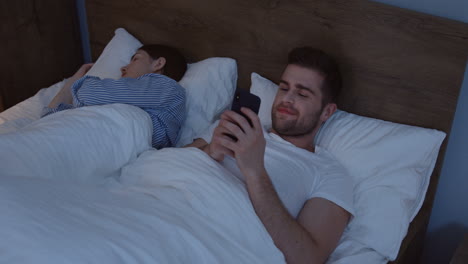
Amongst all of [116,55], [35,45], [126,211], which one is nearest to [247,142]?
[126,211]

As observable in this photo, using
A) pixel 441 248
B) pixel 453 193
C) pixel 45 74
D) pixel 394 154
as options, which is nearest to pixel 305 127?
→ pixel 394 154

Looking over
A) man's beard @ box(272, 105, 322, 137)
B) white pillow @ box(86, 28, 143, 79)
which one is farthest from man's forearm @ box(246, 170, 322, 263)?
white pillow @ box(86, 28, 143, 79)

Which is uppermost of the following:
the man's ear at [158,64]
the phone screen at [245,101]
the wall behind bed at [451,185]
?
the man's ear at [158,64]

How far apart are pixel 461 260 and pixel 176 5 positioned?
1384mm

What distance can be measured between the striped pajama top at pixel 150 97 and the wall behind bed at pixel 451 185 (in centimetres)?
78

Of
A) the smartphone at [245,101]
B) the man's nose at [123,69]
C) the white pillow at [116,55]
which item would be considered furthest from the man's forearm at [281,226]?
the white pillow at [116,55]

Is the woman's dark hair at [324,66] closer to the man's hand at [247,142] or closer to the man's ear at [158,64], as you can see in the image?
the man's hand at [247,142]

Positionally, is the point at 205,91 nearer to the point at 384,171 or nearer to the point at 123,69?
the point at 123,69

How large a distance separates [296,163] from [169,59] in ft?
2.44

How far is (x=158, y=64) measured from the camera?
1.82 metres

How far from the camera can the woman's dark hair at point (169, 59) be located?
183 centimetres

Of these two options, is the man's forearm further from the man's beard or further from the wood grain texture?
the wood grain texture

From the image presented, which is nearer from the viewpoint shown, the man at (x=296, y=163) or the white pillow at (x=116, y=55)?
the man at (x=296, y=163)

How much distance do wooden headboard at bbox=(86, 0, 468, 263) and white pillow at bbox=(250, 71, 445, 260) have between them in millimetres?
74
